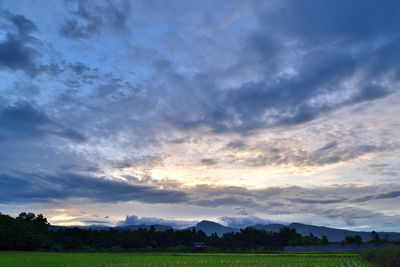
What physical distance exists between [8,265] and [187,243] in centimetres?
6743

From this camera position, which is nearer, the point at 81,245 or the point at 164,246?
the point at 81,245

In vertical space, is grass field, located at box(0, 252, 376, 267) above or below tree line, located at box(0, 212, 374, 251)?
below

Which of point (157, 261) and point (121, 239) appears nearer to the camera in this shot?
point (157, 261)

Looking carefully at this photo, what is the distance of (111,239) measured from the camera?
85.5 meters

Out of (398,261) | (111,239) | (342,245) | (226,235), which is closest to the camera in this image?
(398,261)

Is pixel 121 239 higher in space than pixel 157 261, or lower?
higher

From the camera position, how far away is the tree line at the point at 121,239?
216 feet

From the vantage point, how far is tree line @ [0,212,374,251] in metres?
65.7

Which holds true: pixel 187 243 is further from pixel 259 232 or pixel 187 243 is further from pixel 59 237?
pixel 59 237

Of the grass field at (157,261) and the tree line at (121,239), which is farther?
the tree line at (121,239)

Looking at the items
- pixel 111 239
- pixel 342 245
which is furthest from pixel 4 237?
pixel 342 245

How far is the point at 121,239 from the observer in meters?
85.3

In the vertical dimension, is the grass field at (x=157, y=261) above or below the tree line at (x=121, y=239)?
below

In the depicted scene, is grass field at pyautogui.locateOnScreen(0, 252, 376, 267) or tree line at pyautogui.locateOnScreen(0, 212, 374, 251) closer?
grass field at pyautogui.locateOnScreen(0, 252, 376, 267)
